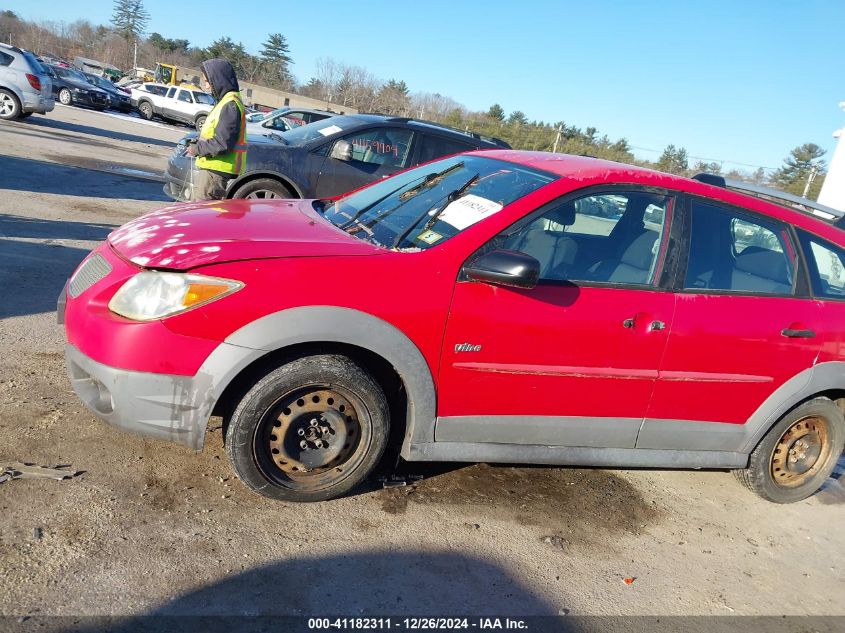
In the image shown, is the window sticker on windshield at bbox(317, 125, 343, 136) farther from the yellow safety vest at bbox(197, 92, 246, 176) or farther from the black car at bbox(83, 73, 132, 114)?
the black car at bbox(83, 73, 132, 114)

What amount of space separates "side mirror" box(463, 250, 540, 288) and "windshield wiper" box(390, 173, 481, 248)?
423 mm

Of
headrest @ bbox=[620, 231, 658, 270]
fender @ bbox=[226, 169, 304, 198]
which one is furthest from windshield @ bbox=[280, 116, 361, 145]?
headrest @ bbox=[620, 231, 658, 270]

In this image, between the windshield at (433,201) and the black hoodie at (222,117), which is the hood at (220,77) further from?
the windshield at (433,201)

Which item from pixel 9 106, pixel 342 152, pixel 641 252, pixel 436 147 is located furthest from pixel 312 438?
pixel 9 106

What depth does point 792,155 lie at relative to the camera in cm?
4412

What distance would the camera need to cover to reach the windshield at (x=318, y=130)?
820 cm

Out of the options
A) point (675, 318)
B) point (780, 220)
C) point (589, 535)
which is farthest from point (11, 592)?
point (780, 220)

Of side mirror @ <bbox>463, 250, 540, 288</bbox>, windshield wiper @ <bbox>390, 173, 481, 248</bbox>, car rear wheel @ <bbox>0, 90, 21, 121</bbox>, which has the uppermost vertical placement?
windshield wiper @ <bbox>390, 173, 481, 248</bbox>

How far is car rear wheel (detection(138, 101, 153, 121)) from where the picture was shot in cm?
3119

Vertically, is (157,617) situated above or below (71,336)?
below

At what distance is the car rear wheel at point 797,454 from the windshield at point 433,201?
2183 mm

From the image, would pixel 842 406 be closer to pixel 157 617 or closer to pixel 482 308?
pixel 482 308

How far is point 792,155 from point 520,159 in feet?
157

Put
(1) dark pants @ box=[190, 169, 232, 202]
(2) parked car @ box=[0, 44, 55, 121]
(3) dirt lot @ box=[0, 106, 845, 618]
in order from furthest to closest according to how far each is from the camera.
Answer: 1. (2) parked car @ box=[0, 44, 55, 121]
2. (1) dark pants @ box=[190, 169, 232, 202]
3. (3) dirt lot @ box=[0, 106, 845, 618]
